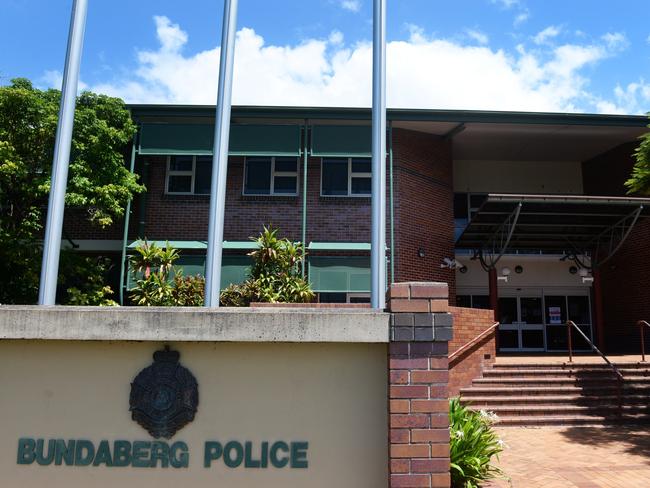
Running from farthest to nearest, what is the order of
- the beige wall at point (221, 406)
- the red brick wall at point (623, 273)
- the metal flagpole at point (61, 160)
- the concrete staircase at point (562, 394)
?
1. the red brick wall at point (623, 273)
2. the concrete staircase at point (562, 394)
3. the metal flagpole at point (61, 160)
4. the beige wall at point (221, 406)

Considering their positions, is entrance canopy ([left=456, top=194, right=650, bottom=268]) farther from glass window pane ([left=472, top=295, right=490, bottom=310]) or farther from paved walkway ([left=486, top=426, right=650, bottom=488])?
paved walkway ([left=486, top=426, right=650, bottom=488])

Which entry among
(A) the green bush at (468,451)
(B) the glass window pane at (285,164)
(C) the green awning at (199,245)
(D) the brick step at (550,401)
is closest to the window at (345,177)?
(B) the glass window pane at (285,164)

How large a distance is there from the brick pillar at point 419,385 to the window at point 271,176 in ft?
40.5

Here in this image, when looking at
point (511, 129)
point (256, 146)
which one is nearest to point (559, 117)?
point (511, 129)

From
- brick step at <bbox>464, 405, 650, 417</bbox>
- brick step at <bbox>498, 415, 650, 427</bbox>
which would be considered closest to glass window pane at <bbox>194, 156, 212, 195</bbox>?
brick step at <bbox>464, 405, 650, 417</bbox>

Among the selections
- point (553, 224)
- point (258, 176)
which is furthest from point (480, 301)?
point (258, 176)

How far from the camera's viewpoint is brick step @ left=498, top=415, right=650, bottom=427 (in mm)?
10055

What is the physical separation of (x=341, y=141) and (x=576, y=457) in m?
9.90

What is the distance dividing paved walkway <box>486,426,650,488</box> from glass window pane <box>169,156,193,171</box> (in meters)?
11.1

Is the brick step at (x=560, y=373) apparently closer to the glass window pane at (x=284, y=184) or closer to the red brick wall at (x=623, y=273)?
the red brick wall at (x=623, y=273)

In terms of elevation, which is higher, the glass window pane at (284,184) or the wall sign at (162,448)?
the glass window pane at (284,184)

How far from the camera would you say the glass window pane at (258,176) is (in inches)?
634

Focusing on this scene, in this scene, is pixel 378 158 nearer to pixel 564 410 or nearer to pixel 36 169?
pixel 564 410

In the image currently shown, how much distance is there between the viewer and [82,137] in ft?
42.2
